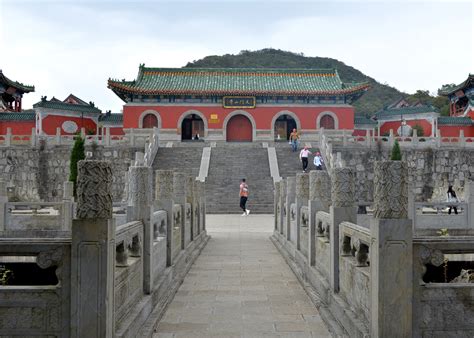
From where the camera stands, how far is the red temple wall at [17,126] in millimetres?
32750

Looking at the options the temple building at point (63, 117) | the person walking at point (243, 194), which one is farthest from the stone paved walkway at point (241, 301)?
the temple building at point (63, 117)

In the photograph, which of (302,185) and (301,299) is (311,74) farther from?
(301,299)

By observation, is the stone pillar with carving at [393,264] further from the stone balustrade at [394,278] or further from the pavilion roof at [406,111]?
the pavilion roof at [406,111]

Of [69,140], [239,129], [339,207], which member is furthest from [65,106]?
[339,207]

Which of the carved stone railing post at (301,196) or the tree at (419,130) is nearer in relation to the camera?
the carved stone railing post at (301,196)

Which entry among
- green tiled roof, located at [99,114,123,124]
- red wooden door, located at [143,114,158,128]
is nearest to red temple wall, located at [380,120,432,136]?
red wooden door, located at [143,114,158,128]

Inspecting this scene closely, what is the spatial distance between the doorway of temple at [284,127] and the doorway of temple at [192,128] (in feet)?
15.8

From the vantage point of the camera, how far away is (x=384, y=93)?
8169 cm

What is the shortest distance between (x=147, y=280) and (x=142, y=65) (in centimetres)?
3134

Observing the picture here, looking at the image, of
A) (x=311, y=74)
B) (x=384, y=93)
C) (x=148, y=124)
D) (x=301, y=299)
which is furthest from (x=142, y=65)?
(x=384, y=93)

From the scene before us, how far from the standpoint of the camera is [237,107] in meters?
33.2

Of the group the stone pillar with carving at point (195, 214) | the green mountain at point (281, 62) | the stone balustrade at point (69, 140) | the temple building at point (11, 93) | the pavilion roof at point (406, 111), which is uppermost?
the green mountain at point (281, 62)

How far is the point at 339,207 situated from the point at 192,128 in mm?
29722

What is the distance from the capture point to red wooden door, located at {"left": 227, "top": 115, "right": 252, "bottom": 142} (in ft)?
111
